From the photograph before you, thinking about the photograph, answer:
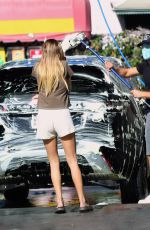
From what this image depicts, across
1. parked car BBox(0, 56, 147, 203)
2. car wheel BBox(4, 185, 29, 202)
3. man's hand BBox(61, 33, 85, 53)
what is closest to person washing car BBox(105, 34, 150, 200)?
parked car BBox(0, 56, 147, 203)

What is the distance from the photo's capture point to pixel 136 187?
759 centimetres

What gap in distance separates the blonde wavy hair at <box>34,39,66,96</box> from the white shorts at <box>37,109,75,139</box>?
0.65 feet

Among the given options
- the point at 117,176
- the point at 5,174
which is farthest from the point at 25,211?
the point at 117,176

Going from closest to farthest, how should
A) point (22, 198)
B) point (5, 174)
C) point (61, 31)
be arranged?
point (5, 174) → point (22, 198) → point (61, 31)

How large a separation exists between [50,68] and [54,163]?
0.87 metres

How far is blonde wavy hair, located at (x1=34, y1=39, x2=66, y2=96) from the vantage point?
21.6 ft

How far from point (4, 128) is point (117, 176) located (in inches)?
47.2

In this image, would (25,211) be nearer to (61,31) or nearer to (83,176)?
(83,176)

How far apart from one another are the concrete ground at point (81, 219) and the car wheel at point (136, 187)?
2.30 feet

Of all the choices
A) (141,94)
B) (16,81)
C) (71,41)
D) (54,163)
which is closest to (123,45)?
(71,41)

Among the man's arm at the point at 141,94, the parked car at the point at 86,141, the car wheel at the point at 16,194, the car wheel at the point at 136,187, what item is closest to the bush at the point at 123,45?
the car wheel at the point at 16,194

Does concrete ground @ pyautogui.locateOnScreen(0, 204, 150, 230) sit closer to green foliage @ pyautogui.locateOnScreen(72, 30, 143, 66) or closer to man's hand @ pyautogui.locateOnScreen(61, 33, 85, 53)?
man's hand @ pyautogui.locateOnScreen(61, 33, 85, 53)

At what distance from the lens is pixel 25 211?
6.89 meters

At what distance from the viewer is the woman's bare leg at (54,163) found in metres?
6.73
